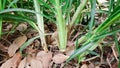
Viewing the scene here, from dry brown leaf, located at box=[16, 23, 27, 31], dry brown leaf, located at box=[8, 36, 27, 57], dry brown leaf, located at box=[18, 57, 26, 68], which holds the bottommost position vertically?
dry brown leaf, located at box=[18, 57, 26, 68]

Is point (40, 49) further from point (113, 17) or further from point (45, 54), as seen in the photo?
point (113, 17)

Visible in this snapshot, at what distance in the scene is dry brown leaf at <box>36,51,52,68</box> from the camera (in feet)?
2.43

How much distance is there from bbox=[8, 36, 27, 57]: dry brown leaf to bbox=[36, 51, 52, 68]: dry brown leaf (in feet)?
0.22

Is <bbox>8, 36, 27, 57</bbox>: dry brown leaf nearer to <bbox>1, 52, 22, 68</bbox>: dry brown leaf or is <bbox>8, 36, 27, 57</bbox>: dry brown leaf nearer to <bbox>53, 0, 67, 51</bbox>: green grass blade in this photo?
<bbox>1, 52, 22, 68</bbox>: dry brown leaf

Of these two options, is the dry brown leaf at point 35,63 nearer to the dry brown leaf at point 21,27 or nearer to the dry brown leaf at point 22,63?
the dry brown leaf at point 22,63

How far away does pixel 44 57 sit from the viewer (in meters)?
0.75

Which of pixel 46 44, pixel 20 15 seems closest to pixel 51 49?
pixel 46 44

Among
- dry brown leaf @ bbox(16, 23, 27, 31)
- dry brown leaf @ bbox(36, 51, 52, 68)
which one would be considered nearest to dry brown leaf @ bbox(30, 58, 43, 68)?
dry brown leaf @ bbox(36, 51, 52, 68)

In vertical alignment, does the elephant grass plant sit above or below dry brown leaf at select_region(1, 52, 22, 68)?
above

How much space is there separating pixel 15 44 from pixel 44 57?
0.10 metres

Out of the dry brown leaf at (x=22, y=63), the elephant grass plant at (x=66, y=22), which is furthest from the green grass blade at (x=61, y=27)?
the dry brown leaf at (x=22, y=63)

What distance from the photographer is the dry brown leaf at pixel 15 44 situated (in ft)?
2.54

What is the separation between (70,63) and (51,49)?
0.24 ft

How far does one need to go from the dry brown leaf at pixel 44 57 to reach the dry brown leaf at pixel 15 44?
68 mm
